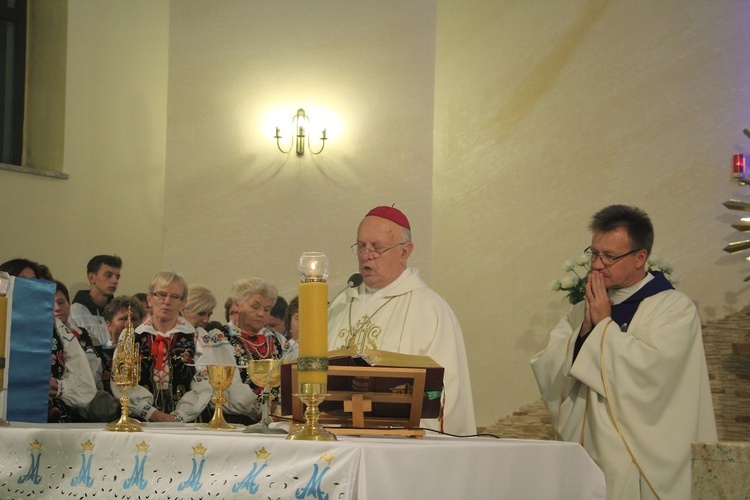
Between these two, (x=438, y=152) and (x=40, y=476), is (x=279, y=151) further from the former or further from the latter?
(x=40, y=476)

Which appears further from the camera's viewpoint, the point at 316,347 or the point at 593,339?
the point at 593,339

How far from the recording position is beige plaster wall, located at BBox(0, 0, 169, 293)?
921cm

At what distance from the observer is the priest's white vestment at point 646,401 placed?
15.2 ft

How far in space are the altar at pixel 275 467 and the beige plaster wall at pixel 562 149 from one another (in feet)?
16.0

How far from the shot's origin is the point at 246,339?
19.2 feet

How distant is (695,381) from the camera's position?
15.5 feet

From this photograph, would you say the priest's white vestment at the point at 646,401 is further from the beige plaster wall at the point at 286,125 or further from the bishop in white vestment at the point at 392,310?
the beige plaster wall at the point at 286,125

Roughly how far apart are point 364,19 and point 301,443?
6.49m

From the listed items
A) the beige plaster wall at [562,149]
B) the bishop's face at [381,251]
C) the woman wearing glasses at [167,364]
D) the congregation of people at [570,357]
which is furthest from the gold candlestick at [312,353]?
the beige plaster wall at [562,149]

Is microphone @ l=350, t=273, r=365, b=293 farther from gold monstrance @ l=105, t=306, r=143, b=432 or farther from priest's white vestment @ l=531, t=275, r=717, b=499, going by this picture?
gold monstrance @ l=105, t=306, r=143, b=432

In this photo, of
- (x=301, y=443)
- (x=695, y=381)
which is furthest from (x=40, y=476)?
(x=695, y=381)

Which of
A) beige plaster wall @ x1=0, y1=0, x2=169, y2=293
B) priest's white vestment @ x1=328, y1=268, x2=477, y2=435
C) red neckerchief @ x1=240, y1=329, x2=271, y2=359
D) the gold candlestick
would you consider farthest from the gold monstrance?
beige plaster wall @ x1=0, y1=0, x2=169, y2=293

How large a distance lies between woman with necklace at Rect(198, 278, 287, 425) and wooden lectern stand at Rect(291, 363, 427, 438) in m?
2.55

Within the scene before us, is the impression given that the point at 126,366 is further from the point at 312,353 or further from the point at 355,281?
the point at 355,281
